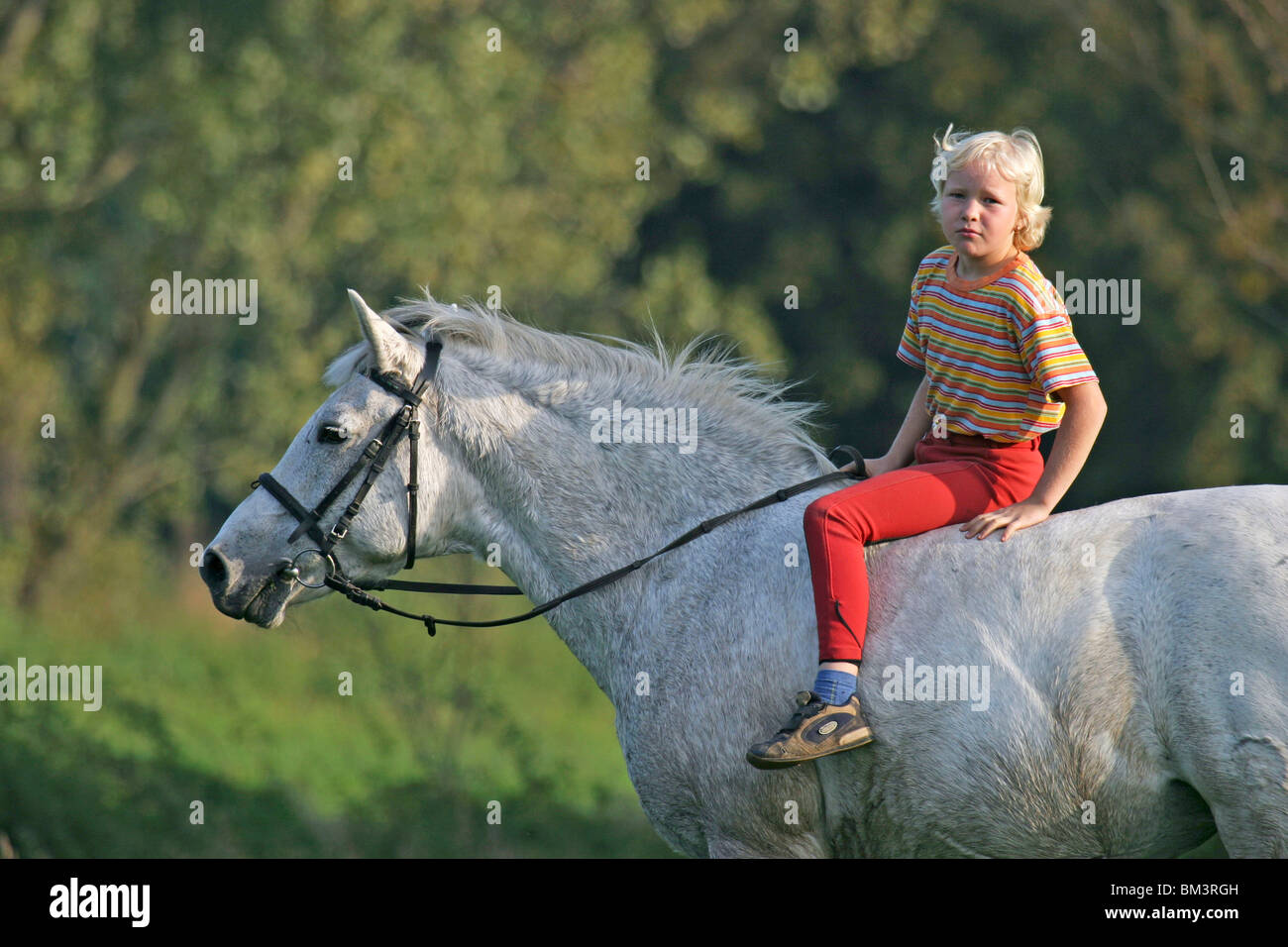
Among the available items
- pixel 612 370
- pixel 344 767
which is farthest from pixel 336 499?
pixel 344 767

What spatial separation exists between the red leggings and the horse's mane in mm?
549

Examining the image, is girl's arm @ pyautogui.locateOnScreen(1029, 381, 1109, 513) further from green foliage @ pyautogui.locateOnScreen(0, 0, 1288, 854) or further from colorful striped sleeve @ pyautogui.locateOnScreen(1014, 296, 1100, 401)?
green foliage @ pyautogui.locateOnScreen(0, 0, 1288, 854)

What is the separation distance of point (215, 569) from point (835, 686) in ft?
7.07

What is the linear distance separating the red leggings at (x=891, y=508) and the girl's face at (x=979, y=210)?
66 centimetres

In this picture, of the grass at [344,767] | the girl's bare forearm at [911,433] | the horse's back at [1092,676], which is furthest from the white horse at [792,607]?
the grass at [344,767]

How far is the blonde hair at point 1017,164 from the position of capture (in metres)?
4.14

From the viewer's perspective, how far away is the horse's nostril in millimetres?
4426

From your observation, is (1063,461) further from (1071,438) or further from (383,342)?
(383,342)

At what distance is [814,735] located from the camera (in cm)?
386

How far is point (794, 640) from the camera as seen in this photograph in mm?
4164

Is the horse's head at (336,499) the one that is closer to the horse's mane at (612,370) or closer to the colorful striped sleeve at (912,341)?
the horse's mane at (612,370)

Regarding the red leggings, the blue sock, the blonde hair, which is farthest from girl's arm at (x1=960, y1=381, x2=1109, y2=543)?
the blue sock

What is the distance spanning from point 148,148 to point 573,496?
11.8 m
